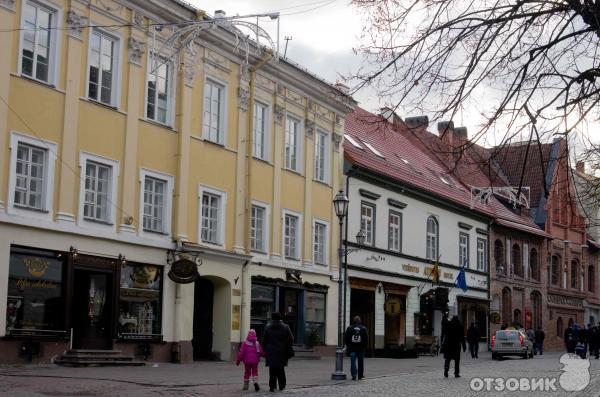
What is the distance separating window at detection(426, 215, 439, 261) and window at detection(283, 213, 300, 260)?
37.0 feet

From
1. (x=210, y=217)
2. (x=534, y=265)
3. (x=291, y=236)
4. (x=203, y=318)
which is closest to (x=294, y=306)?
(x=291, y=236)

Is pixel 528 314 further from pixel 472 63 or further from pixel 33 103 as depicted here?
pixel 472 63

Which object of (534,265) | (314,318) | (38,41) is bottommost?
(314,318)

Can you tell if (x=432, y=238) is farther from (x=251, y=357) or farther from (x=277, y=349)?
(x=251, y=357)

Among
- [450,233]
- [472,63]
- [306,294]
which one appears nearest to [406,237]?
[450,233]

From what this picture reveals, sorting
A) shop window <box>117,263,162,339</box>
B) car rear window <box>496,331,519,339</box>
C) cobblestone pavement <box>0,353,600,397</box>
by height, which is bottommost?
cobblestone pavement <box>0,353,600,397</box>

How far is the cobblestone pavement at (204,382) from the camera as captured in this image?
666 inches

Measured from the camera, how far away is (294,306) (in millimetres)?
33312

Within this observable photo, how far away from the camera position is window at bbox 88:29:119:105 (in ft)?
80.1

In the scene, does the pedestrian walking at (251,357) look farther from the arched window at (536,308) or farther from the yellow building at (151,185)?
the arched window at (536,308)

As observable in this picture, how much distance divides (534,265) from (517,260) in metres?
2.71

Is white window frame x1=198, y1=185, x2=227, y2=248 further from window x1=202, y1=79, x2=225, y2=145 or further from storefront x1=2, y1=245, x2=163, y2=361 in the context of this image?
storefront x1=2, y1=245, x2=163, y2=361

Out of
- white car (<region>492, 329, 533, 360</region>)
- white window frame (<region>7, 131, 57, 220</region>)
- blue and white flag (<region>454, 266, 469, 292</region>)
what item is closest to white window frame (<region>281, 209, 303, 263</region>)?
white car (<region>492, 329, 533, 360</region>)

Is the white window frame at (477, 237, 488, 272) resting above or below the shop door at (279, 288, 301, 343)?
above
